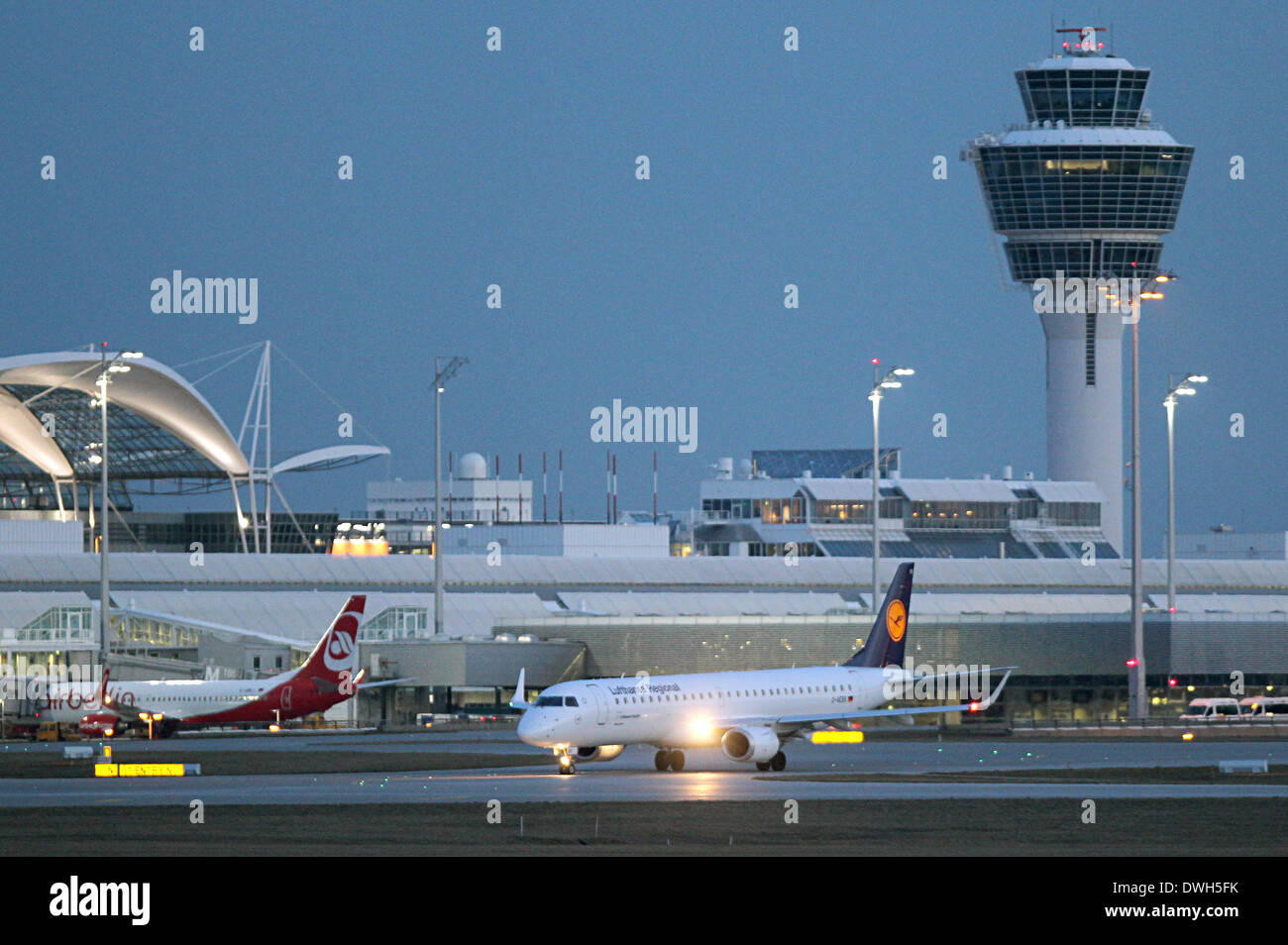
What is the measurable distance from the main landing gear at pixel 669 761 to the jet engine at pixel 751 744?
5.98 ft

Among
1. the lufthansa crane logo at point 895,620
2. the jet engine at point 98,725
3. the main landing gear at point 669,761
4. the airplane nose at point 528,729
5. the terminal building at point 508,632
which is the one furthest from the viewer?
the terminal building at point 508,632

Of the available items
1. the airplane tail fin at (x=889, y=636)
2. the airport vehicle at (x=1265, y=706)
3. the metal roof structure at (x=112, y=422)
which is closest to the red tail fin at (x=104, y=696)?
the airplane tail fin at (x=889, y=636)

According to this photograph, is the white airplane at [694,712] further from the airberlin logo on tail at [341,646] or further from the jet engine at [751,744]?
the airberlin logo on tail at [341,646]

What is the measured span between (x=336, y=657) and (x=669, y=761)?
2389 centimetres

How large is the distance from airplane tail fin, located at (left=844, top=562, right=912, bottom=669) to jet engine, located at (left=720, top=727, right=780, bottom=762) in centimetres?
979

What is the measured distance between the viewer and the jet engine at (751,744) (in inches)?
2157

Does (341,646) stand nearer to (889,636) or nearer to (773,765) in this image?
(889,636)

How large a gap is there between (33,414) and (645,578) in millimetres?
45340

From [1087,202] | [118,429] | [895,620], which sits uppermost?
[1087,202]

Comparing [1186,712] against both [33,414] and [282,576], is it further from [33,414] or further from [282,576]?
[33,414]

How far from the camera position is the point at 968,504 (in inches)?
6816

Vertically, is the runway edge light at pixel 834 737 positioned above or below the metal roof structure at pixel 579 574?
below

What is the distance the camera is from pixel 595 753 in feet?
184

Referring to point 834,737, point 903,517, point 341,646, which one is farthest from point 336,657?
point 903,517
